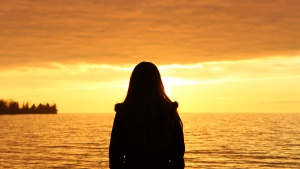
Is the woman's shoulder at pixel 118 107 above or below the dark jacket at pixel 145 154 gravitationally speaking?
above

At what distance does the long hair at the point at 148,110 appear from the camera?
203 inches

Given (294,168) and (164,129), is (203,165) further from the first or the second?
(164,129)

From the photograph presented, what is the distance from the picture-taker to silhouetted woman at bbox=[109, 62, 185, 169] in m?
5.16

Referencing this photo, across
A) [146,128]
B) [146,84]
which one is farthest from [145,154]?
[146,84]

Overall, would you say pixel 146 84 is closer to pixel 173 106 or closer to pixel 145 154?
pixel 173 106

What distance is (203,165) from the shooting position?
3766 centimetres

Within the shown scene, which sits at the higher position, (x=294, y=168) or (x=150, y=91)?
(x=150, y=91)

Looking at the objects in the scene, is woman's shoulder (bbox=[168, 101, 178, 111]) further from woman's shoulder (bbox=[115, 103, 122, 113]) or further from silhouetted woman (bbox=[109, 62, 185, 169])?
woman's shoulder (bbox=[115, 103, 122, 113])

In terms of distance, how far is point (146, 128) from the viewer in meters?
5.16

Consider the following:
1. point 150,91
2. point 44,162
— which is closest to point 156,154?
point 150,91

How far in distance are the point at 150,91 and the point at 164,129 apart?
18.0 inches

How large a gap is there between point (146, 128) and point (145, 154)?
1.03ft

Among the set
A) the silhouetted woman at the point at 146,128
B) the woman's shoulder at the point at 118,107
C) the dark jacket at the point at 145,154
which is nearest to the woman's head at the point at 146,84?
the silhouetted woman at the point at 146,128

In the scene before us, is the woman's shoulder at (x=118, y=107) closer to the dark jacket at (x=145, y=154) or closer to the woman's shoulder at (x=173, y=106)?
the dark jacket at (x=145, y=154)
